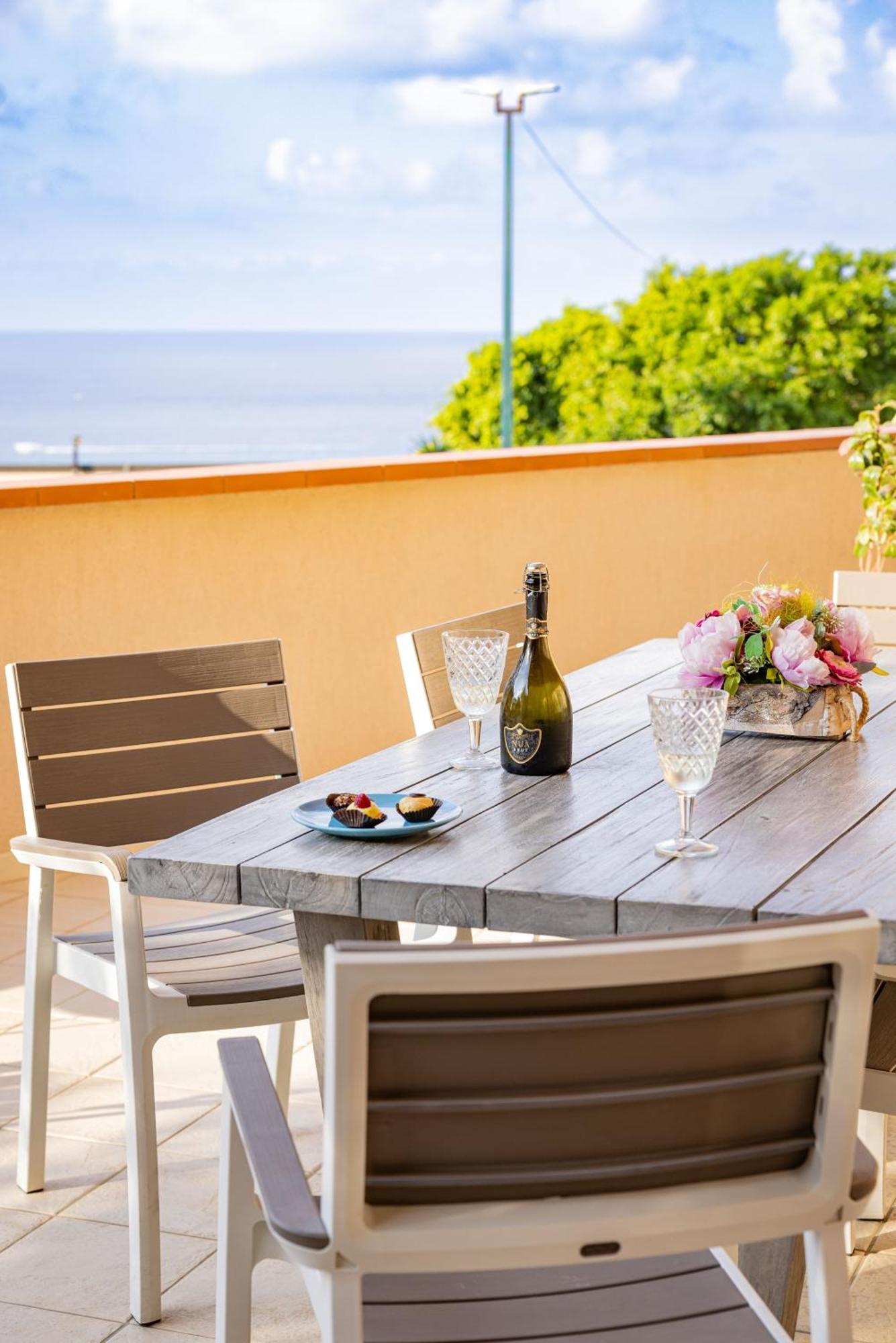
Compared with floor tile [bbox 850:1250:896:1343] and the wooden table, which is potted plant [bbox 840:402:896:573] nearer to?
the wooden table

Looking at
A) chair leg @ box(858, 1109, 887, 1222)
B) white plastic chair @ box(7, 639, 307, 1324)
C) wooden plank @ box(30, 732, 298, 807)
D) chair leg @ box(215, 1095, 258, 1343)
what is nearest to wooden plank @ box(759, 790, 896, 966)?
chair leg @ box(215, 1095, 258, 1343)

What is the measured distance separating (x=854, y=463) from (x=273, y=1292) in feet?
12.8

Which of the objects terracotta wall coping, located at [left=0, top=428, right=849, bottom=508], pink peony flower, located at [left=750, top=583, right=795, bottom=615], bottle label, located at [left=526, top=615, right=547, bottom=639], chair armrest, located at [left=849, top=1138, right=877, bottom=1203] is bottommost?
chair armrest, located at [left=849, top=1138, right=877, bottom=1203]

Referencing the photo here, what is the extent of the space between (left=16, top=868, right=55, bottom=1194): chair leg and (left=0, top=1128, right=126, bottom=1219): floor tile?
0.03 metres

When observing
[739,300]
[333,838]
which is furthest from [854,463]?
[739,300]

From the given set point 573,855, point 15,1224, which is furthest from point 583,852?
point 15,1224

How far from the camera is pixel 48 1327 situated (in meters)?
2.04

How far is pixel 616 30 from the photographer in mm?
49281

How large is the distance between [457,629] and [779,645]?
2.27 ft

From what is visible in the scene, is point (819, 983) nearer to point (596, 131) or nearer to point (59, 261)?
point (596, 131)

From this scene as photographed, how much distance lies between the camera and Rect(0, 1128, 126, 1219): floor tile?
2387mm

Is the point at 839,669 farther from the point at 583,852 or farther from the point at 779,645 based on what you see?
the point at 583,852

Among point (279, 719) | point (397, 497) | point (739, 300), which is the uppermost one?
point (739, 300)

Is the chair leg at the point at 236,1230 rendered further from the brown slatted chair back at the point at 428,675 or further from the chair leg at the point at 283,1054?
the brown slatted chair back at the point at 428,675
